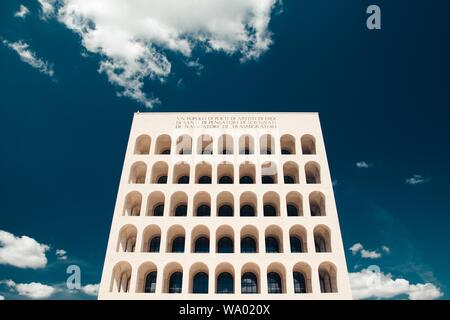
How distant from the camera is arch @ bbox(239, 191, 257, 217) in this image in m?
36.1

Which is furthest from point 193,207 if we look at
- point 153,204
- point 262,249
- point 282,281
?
point 282,281

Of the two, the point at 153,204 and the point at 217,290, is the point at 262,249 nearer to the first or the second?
the point at 217,290

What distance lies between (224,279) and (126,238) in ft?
34.4

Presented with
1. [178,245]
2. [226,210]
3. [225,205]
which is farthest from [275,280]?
[178,245]

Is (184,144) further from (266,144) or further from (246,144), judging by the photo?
(266,144)

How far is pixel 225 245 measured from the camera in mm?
35062

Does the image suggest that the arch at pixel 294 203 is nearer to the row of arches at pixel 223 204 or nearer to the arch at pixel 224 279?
the row of arches at pixel 223 204

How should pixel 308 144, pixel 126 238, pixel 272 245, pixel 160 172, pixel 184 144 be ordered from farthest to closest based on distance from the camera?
pixel 308 144, pixel 184 144, pixel 160 172, pixel 272 245, pixel 126 238

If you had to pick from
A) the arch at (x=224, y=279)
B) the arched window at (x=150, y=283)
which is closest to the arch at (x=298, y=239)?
the arch at (x=224, y=279)

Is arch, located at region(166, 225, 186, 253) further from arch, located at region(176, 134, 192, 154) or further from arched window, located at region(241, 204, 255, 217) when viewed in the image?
arch, located at region(176, 134, 192, 154)

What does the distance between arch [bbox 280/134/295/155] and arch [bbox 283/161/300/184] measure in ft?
9.02

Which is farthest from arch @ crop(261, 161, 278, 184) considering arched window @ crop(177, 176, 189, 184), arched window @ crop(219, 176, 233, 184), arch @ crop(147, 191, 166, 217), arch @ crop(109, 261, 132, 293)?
arch @ crop(109, 261, 132, 293)

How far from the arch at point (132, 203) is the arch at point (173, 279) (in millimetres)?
7130
